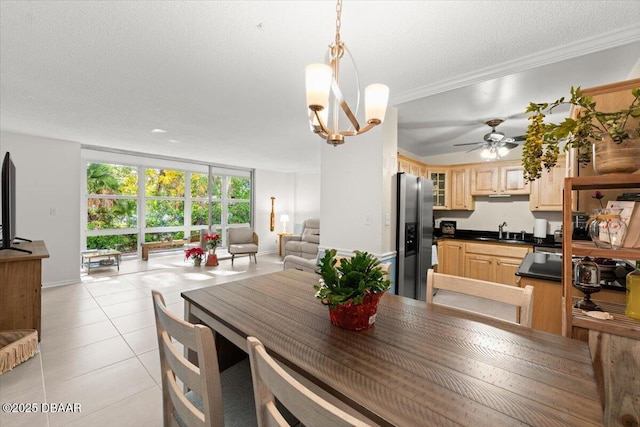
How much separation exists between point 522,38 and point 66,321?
4920mm

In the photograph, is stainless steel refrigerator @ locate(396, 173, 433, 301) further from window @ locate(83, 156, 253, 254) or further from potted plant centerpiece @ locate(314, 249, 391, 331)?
window @ locate(83, 156, 253, 254)

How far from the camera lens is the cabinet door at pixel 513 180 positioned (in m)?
4.36

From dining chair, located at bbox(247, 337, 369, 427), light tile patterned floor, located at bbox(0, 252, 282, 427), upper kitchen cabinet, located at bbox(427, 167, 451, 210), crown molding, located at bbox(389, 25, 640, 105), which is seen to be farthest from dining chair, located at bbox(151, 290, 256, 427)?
upper kitchen cabinet, located at bbox(427, 167, 451, 210)

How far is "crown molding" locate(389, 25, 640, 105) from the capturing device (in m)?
1.74

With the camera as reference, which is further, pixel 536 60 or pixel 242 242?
pixel 242 242

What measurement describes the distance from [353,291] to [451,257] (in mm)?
4185

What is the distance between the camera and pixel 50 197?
446 cm

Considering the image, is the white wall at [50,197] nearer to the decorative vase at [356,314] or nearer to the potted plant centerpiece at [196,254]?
the potted plant centerpiece at [196,254]

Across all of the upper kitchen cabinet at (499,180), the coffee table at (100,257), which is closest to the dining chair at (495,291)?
the upper kitchen cabinet at (499,180)

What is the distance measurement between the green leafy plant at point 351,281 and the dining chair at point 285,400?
0.45m

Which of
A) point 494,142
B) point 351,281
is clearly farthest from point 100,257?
point 494,142

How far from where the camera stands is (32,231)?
14.2 feet

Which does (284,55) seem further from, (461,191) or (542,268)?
(461,191)

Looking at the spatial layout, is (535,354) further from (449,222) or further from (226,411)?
(449,222)
